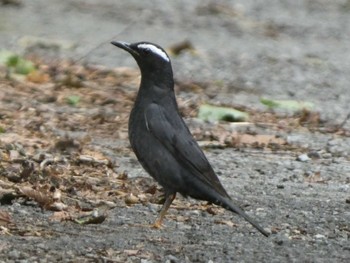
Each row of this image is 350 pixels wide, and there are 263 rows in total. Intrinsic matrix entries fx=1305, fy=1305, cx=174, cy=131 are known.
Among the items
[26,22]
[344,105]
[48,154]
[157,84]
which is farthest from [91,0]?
[157,84]

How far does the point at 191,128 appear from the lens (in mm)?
10383

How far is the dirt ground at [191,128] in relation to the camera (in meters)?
6.70

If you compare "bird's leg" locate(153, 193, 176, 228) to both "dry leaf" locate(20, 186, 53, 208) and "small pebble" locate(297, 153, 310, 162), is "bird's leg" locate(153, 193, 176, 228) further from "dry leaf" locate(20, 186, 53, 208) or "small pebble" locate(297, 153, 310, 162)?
"small pebble" locate(297, 153, 310, 162)

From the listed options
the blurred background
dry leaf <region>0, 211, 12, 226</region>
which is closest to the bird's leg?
dry leaf <region>0, 211, 12, 226</region>

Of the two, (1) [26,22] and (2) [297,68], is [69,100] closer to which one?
(2) [297,68]

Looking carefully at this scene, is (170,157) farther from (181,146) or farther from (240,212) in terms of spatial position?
(240,212)

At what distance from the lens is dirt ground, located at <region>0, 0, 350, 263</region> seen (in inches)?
264

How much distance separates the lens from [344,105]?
1228cm

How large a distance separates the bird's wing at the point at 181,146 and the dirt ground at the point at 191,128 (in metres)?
0.27

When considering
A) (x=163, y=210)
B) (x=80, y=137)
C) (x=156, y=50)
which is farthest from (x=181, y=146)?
(x=80, y=137)

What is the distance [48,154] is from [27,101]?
206 cm

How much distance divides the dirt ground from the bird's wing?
0.89 feet

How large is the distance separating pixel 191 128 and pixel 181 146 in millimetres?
3144

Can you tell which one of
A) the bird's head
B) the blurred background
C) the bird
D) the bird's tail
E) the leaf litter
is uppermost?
the bird's head
